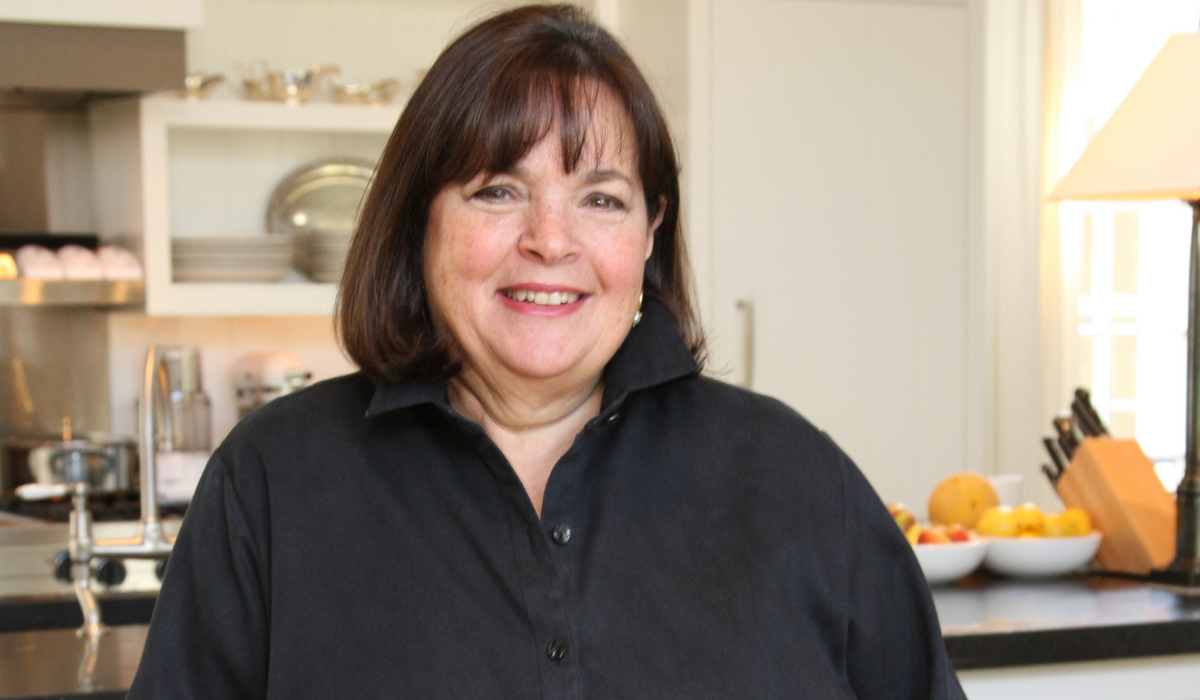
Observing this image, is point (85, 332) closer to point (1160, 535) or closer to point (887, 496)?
point (887, 496)

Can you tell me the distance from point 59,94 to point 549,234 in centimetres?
251

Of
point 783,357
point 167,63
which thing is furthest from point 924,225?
point 167,63

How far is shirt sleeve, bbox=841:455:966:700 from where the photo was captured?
124 cm

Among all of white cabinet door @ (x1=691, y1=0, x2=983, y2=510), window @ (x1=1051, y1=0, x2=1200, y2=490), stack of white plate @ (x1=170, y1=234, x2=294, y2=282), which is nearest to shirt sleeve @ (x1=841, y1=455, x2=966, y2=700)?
white cabinet door @ (x1=691, y1=0, x2=983, y2=510)

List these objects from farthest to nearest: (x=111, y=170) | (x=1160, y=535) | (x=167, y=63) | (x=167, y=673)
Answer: (x=111, y=170)
(x=167, y=63)
(x=1160, y=535)
(x=167, y=673)

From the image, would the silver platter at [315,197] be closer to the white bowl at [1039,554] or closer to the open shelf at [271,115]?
the open shelf at [271,115]

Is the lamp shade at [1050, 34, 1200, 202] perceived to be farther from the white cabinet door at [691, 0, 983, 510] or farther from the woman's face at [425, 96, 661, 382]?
the white cabinet door at [691, 0, 983, 510]

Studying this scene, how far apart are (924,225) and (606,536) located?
2.47 meters

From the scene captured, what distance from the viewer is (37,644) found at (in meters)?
1.80

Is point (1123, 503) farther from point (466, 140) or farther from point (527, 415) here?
point (466, 140)

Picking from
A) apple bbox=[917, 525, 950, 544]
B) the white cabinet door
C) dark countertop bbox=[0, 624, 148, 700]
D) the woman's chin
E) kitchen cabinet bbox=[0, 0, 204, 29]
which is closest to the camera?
the woman's chin

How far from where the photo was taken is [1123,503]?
203cm

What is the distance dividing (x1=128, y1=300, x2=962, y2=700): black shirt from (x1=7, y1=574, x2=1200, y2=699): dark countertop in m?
0.43

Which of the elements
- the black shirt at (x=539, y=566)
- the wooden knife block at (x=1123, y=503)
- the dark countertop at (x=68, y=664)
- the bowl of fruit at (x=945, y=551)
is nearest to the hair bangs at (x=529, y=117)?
the black shirt at (x=539, y=566)
